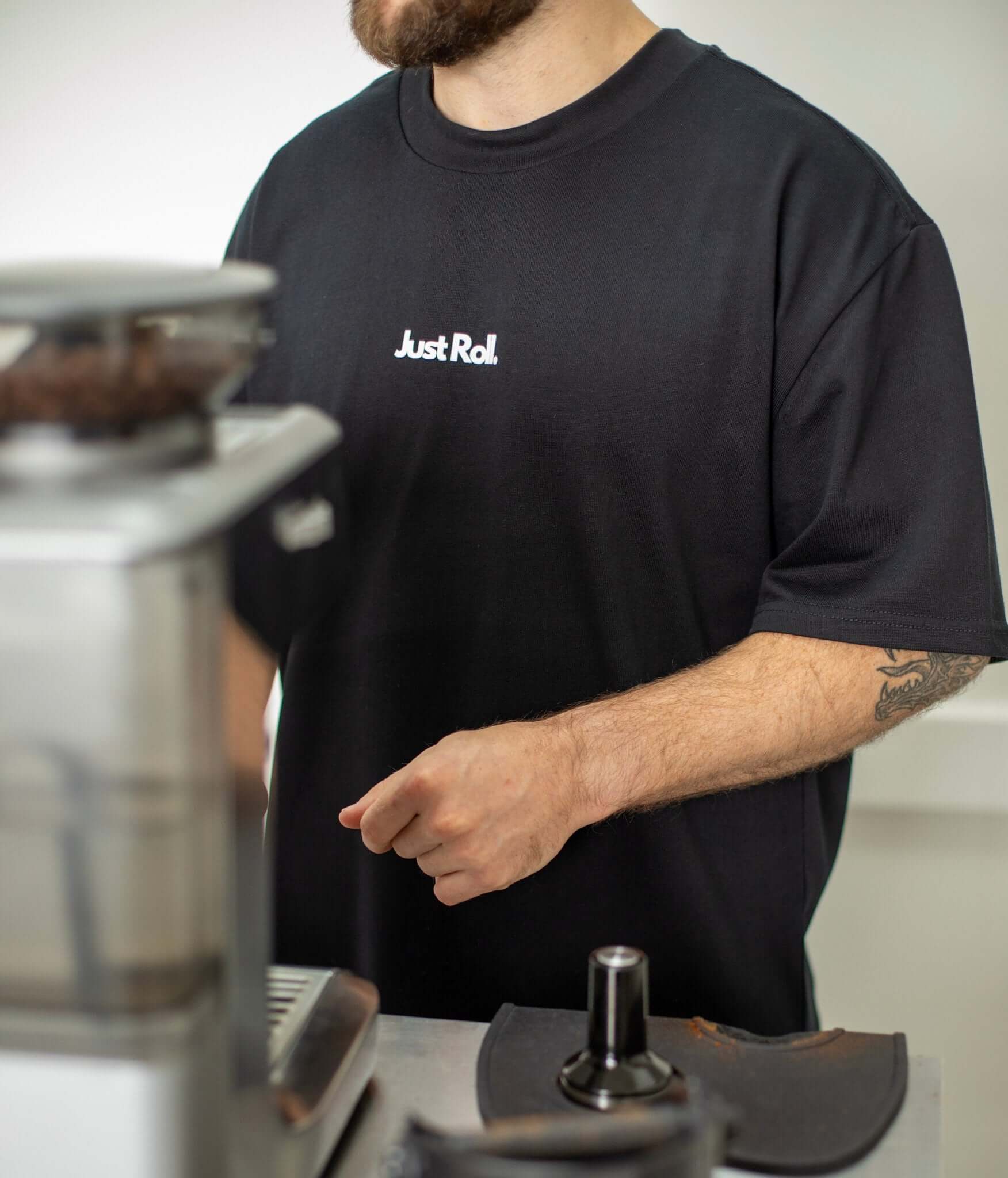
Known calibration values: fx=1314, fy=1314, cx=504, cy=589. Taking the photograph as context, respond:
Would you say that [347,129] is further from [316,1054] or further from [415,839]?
[316,1054]

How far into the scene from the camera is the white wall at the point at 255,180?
5.41ft

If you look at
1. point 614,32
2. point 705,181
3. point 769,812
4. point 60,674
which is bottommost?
point 769,812

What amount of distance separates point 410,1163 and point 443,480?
0.76 m

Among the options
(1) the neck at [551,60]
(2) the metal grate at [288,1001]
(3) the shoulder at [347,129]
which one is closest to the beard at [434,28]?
(1) the neck at [551,60]

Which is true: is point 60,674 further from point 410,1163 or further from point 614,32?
point 614,32

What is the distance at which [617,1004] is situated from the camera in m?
0.71

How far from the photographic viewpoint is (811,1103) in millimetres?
751

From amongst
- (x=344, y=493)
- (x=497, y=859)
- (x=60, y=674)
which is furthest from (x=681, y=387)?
(x=60, y=674)

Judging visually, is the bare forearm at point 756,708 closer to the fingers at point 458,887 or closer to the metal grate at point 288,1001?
the fingers at point 458,887

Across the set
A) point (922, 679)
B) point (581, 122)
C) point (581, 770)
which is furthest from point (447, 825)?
point (581, 122)

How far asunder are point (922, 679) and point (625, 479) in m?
0.31

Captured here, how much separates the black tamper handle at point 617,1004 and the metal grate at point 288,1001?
16 cm

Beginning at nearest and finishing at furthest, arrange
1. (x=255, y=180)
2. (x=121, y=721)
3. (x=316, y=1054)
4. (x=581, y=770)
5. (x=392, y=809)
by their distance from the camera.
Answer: (x=121, y=721)
(x=316, y=1054)
(x=392, y=809)
(x=581, y=770)
(x=255, y=180)

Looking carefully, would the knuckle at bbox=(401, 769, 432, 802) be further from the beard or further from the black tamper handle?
the beard
